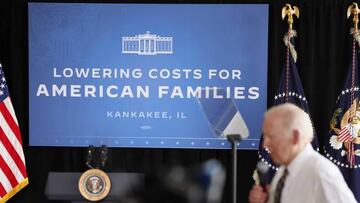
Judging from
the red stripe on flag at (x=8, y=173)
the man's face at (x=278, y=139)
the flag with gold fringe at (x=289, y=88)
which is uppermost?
the flag with gold fringe at (x=289, y=88)

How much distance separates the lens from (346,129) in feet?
15.7

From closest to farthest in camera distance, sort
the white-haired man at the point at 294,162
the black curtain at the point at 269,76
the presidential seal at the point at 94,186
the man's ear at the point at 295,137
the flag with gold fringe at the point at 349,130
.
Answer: the white-haired man at the point at 294,162 → the man's ear at the point at 295,137 → the presidential seal at the point at 94,186 → the flag with gold fringe at the point at 349,130 → the black curtain at the point at 269,76

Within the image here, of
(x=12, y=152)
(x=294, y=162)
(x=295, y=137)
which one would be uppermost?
(x=295, y=137)

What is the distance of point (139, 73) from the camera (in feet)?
16.2

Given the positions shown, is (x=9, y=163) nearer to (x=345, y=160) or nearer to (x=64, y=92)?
(x=64, y=92)

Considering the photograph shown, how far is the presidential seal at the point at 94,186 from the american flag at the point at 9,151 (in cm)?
64

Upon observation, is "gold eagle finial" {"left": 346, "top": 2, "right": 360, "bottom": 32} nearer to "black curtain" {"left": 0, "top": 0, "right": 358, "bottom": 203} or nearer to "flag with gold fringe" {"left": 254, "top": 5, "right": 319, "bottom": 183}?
"black curtain" {"left": 0, "top": 0, "right": 358, "bottom": 203}

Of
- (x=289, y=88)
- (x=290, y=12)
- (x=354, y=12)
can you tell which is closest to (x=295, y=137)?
(x=289, y=88)

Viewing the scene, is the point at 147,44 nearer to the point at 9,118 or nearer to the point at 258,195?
the point at 9,118

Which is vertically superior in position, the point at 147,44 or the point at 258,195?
the point at 147,44

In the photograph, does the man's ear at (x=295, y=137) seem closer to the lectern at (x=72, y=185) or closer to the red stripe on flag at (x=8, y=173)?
the lectern at (x=72, y=185)

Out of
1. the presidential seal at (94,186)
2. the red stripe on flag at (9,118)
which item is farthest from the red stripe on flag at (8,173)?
the presidential seal at (94,186)

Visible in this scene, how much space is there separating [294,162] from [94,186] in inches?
107

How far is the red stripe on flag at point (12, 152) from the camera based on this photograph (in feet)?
15.7
